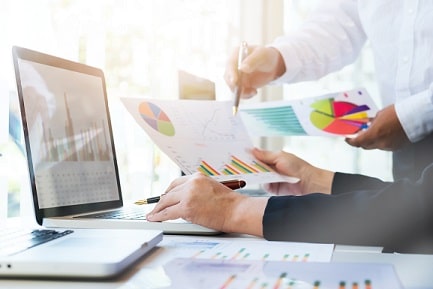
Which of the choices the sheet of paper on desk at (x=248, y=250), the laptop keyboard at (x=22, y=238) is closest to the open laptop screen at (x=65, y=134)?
the laptop keyboard at (x=22, y=238)

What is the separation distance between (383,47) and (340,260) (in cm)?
90

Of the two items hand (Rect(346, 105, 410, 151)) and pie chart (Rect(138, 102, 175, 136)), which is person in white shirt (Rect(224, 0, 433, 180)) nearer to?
hand (Rect(346, 105, 410, 151))

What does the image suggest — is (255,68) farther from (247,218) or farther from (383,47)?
(247,218)

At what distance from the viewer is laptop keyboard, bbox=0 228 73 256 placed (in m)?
0.64

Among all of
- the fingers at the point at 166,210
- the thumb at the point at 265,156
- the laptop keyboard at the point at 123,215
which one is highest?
the thumb at the point at 265,156

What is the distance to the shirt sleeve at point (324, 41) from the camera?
1556 millimetres

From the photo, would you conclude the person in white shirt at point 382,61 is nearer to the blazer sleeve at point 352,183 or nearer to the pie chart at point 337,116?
the pie chart at point 337,116

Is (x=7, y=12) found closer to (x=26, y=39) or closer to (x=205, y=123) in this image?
(x=26, y=39)

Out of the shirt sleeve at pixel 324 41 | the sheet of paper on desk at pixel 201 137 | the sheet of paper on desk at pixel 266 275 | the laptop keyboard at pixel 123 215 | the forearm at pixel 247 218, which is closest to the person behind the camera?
the sheet of paper on desk at pixel 266 275

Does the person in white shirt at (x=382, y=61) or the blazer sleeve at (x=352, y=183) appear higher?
the person in white shirt at (x=382, y=61)

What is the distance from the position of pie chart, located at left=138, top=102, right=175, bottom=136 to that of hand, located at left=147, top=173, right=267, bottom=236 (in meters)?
0.22

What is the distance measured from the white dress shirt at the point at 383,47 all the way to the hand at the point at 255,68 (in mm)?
38

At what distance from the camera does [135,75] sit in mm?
1771

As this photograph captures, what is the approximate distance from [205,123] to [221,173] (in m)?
0.14
